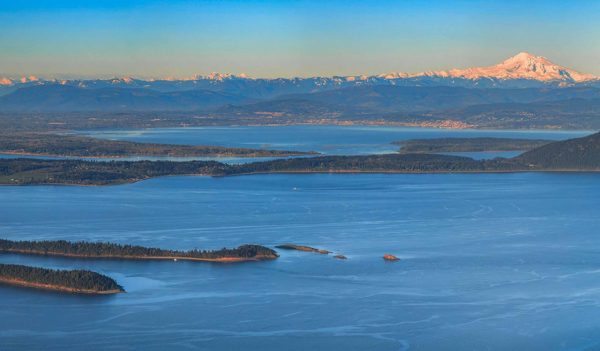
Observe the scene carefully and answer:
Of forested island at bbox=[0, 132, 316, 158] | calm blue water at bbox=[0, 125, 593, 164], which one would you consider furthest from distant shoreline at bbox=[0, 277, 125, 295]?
forested island at bbox=[0, 132, 316, 158]

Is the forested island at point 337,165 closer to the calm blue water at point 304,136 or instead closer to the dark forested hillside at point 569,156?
the dark forested hillside at point 569,156

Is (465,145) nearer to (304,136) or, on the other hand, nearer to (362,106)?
(304,136)

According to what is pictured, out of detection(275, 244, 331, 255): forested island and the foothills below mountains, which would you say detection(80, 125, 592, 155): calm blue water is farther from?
detection(275, 244, 331, 255): forested island

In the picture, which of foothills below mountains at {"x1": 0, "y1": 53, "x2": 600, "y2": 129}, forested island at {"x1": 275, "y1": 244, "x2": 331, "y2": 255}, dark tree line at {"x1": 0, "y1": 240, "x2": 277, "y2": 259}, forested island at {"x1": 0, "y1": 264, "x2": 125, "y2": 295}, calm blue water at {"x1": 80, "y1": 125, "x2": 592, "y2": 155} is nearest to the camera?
forested island at {"x1": 0, "y1": 264, "x2": 125, "y2": 295}

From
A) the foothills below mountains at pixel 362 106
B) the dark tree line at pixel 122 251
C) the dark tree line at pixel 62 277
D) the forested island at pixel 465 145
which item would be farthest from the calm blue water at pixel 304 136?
the dark tree line at pixel 62 277

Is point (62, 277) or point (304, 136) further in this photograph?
point (304, 136)

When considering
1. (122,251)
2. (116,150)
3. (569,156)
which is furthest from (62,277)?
(116,150)

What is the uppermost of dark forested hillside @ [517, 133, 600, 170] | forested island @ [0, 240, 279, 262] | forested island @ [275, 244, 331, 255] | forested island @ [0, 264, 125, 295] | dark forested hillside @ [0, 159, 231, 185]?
dark forested hillside @ [517, 133, 600, 170]
